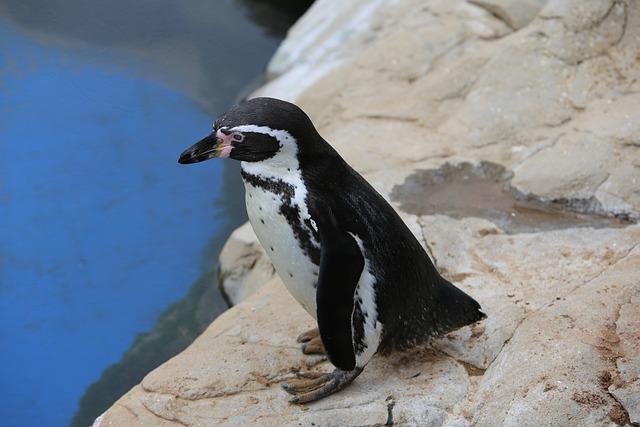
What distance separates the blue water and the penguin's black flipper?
4.94 feet

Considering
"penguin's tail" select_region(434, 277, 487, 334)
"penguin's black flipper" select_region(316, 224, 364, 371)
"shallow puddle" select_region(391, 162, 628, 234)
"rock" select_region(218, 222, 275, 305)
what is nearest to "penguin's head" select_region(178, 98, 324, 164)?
"penguin's black flipper" select_region(316, 224, 364, 371)

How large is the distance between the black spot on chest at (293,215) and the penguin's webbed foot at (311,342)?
1.42 ft

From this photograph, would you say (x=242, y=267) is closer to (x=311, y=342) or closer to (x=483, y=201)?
(x=483, y=201)

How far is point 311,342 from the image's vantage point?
2.66m

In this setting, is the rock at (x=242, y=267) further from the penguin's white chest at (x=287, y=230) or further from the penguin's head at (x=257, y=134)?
the penguin's head at (x=257, y=134)

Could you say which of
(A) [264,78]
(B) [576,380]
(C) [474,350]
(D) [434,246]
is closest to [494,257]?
(D) [434,246]

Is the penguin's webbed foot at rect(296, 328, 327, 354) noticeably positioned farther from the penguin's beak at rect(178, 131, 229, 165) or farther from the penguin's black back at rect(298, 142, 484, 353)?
the penguin's beak at rect(178, 131, 229, 165)

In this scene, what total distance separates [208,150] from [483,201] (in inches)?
64.5

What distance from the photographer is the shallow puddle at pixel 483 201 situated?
337cm

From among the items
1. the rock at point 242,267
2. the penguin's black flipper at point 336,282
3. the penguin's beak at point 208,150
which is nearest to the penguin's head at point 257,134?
the penguin's beak at point 208,150

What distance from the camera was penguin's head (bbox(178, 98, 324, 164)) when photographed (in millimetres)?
2236

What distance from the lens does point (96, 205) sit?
14.5ft

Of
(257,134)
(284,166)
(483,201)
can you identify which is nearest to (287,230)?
(284,166)

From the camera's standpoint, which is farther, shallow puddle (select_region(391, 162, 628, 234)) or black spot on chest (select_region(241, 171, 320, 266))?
shallow puddle (select_region(391, 162, 628, 234))
